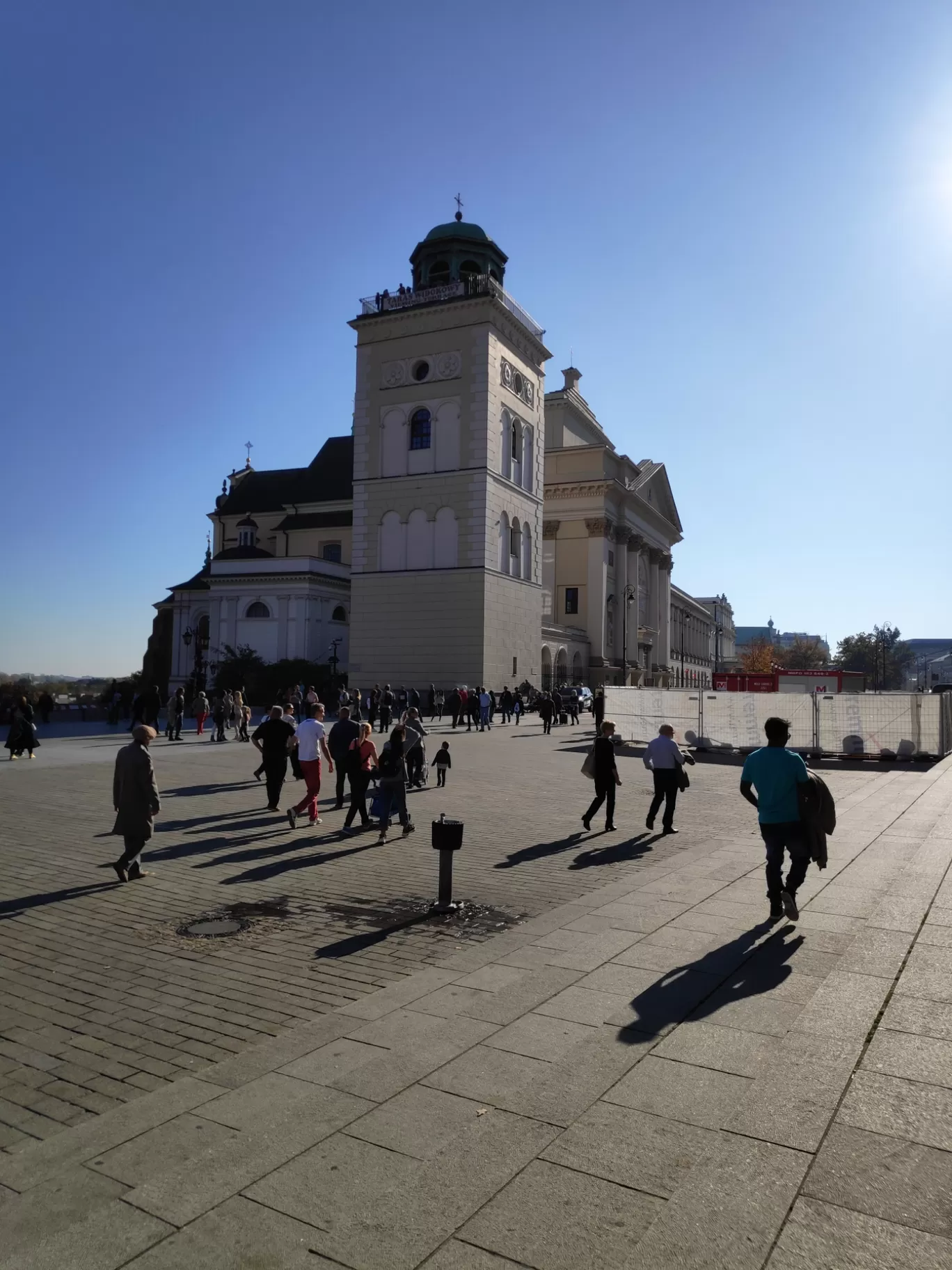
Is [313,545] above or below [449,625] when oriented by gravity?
above

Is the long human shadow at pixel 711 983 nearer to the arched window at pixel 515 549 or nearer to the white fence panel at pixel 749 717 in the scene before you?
the white fence panel at pixel 749 717

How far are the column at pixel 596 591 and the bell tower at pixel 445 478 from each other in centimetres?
1570

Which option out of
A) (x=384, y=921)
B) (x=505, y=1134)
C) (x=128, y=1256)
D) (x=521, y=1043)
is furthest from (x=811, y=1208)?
(x=384, y=921)

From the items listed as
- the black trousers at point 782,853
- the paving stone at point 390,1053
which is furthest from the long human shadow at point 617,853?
the paving stone at point 390,1053

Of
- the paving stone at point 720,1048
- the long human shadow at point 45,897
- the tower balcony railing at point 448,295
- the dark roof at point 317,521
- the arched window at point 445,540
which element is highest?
the tower balcony railing at point 448,295

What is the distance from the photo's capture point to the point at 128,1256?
3082 mm

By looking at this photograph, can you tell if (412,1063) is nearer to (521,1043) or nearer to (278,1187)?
(521,1043)

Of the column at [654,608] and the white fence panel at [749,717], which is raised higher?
the column at [654,608]

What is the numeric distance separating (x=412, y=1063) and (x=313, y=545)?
6296cm

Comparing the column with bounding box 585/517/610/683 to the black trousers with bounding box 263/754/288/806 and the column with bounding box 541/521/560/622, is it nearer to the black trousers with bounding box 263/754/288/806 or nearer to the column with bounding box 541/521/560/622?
the column with bounding box 541/521/560/622

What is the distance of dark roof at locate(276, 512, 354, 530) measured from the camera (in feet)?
214

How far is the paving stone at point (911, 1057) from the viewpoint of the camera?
176 inches

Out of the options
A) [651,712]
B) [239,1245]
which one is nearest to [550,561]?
[651,712]

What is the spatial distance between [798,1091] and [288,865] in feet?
23.4
